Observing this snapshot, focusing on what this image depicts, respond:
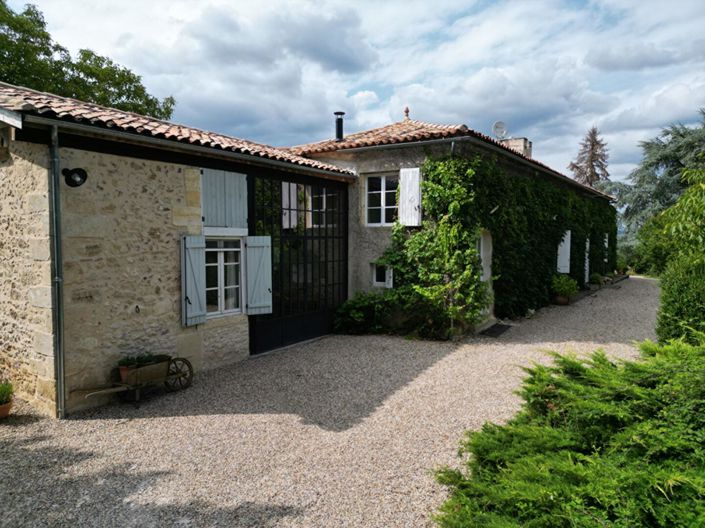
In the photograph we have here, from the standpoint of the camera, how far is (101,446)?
15.5 ft

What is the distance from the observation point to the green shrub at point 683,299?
6.12m

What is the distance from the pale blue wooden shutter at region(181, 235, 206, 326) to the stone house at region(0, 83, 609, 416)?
0.02m

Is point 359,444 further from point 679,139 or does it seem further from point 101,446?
point 679,139

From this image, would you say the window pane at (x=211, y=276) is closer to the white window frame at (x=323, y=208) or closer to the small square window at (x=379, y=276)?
the white window frame at (x=323, y=208)

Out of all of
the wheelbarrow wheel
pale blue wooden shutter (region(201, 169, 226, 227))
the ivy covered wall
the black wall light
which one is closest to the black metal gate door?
pale blue wooden shutter (region(201, 169, 226, 227))

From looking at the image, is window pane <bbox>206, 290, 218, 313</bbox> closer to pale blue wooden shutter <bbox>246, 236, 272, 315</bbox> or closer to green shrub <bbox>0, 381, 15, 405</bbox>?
pale blue wooden shutter <bbox>246, 236, 272, 315</bbox>

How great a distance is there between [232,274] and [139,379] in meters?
2.54

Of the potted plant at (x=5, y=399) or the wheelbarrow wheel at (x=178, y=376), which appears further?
the wheelbarrow wheel at (x=178, y=376)

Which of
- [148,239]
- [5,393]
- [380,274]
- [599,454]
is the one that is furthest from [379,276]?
[599,454]

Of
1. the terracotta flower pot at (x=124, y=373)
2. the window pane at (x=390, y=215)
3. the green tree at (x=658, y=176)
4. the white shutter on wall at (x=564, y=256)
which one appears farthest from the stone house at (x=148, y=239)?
the green tree at (x=658, y=176)

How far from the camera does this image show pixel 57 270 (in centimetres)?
538

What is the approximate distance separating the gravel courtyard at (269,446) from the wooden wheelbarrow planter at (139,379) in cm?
22

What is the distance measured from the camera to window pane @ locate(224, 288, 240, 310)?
780 centimetres

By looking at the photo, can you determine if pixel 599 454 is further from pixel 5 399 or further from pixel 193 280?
pixel 5 399
